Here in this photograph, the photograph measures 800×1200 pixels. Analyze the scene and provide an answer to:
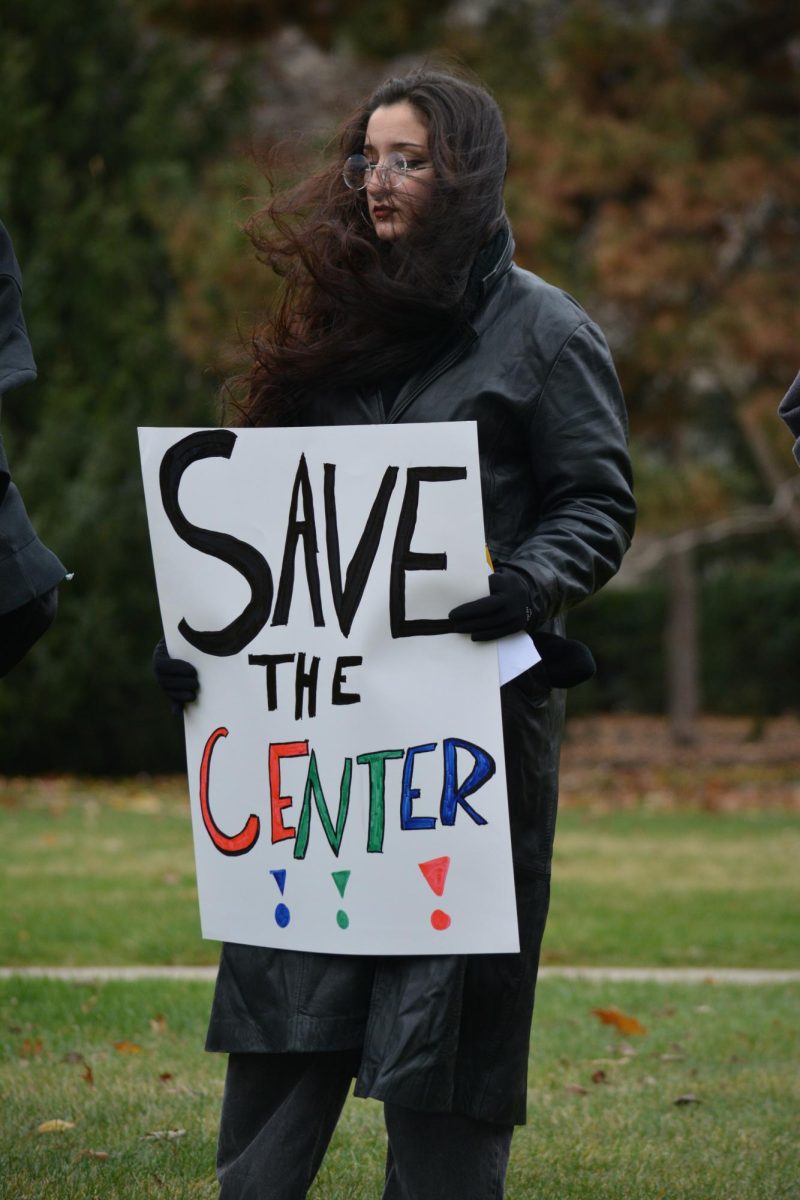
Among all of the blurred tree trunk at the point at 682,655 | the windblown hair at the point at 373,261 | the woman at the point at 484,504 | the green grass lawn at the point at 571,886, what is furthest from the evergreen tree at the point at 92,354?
the woman at the point at 484,504

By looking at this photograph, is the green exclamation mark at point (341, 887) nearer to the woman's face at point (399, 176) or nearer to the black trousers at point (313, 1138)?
the black trousers at point (313, 1138)

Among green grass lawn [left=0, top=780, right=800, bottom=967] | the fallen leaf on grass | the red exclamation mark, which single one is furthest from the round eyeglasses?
green grass lawn [left=0, top=780, right=800, bottom=967]

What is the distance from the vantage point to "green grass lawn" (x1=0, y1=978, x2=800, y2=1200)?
3973mm

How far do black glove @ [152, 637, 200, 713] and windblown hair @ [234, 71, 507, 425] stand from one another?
0.49 metres

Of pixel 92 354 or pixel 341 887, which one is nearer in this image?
pixel 341 887

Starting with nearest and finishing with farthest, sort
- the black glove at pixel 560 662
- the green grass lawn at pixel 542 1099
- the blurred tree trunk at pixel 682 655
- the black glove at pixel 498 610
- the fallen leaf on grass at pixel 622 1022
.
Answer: the black glove at pixel 498 610, the black glove at pixel 560 662, the green grass lawn at pixel 542 1099, the fallen leaf on grass at pixel 622 1022, the blurred tree trunk at pixel 682 655

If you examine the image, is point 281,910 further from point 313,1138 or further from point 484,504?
point 484,504

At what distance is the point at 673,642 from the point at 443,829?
1520 cm

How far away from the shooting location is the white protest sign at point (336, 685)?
9.21 ft

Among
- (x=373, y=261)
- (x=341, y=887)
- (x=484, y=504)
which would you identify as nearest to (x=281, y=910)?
(x=341, y=887)

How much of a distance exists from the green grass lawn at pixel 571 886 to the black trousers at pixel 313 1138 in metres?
3.92

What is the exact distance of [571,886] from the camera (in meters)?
8.80

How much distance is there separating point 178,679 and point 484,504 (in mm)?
630

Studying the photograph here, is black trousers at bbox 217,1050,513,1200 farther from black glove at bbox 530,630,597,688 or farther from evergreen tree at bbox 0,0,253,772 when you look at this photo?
evergreen tree at bbox 0,0,253,772
